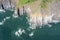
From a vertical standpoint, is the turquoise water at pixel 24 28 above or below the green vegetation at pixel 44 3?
below

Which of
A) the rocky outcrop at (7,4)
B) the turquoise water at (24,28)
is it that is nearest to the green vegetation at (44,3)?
the turquoise water at (24,28)

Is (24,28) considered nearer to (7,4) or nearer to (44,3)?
(44,3)

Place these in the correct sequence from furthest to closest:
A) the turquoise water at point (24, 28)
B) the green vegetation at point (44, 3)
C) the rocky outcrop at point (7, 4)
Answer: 1. the rocky outcrop at point (7, 4)
2. the green vegetation at point (44, 3)
3. the turquoise water at point (24, 28)

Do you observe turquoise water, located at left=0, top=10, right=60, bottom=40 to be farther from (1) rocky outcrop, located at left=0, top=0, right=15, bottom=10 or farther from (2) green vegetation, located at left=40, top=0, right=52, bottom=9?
(1) rocky outcrop, located at left=0, top=0, right=15, bottom=10

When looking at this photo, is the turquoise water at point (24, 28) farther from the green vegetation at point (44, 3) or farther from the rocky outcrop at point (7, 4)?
the rocky outcrop at point (7, 4)

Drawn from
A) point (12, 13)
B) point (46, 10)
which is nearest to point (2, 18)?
point (12, 13)

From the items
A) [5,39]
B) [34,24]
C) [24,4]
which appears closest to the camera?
[5,39]

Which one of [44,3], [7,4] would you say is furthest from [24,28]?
[7,4]

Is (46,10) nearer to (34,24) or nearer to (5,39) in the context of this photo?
(34,24)
